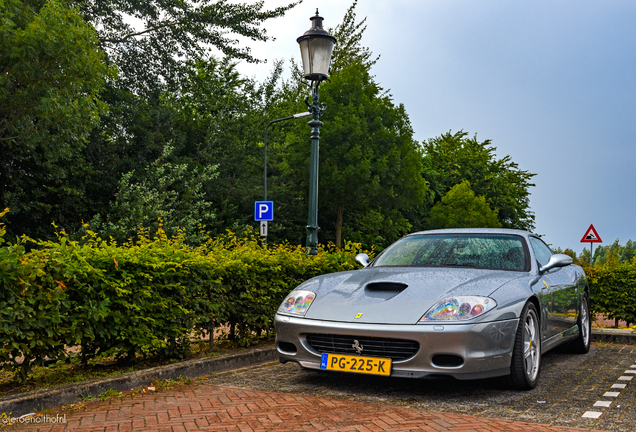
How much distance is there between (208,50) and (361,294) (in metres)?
21.2

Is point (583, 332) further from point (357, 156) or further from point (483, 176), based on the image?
point (483, 176)

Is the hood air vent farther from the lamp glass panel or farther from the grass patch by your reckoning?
the lamp glass panel

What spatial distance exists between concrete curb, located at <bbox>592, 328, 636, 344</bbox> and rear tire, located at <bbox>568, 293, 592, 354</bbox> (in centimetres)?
135

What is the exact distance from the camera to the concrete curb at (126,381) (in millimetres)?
4132

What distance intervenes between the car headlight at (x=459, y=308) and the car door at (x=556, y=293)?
1174mm

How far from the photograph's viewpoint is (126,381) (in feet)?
16.0

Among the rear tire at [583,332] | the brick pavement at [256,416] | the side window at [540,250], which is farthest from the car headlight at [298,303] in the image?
the rear tire at [583,332]

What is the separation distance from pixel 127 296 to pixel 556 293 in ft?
14.5

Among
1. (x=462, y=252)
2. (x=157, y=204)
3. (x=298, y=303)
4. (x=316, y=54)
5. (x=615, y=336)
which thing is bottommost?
(x=615, y=336)

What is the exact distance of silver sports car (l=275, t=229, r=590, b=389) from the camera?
4.50 meters

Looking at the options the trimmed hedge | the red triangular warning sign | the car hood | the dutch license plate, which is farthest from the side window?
the red triangular warning sign

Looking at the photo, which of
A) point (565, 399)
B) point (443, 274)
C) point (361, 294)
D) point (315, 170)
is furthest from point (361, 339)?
point (315, 170)

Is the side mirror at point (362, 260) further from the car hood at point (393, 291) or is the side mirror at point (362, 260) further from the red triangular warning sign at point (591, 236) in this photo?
the red triangular warning sign at point (591, 236)

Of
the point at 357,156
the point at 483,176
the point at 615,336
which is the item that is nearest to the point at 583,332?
the point at 615,336
